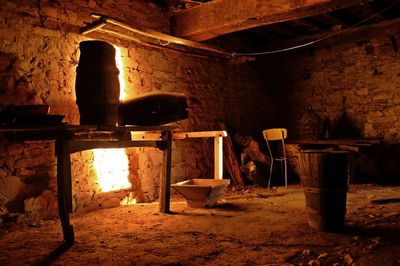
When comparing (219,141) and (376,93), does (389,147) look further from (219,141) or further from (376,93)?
(219,141)

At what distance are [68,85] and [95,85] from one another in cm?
133

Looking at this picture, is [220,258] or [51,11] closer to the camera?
[220,258]

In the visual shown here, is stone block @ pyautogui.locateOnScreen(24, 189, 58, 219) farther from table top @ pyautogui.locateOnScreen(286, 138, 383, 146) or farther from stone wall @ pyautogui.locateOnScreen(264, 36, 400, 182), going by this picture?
stone wall @ pyautogui.locateOnScreen(264, 36, 400, 182)

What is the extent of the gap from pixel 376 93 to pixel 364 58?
78 centimetres

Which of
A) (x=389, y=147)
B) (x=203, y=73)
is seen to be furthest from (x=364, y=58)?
(x=203, y=73)

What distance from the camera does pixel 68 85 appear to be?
4309mm

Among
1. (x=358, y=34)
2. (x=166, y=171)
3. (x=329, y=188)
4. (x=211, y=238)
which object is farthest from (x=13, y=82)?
(x=358, y=34)

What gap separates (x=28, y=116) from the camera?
2855 millimetres

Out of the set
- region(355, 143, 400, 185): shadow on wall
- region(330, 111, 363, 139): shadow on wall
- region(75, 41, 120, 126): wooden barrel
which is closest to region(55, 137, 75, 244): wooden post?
region(75, 41, 120, 126): wooden barrel

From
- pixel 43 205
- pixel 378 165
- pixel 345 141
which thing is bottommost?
pixel 43 205

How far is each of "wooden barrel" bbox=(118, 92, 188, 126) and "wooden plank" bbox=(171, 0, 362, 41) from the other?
1.83 metres

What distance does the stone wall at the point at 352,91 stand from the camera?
22.6ft

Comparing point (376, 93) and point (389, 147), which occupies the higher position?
point (376, 93)

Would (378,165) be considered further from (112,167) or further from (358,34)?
(112,167)
